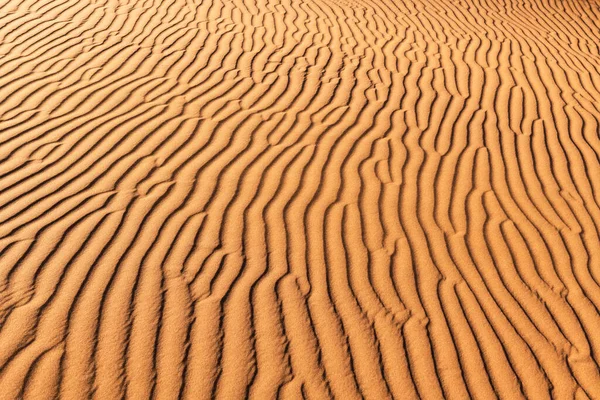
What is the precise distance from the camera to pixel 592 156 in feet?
16.1

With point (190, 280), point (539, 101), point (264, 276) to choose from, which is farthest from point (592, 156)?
point (190, 280)

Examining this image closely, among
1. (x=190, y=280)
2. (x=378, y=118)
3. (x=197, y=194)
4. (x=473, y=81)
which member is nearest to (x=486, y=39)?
(x=473, y=81)

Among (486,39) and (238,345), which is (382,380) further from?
(486,39)

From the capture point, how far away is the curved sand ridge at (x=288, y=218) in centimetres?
283

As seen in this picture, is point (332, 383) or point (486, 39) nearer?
point (332, 383)

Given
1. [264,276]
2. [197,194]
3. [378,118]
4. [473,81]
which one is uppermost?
[264,276]

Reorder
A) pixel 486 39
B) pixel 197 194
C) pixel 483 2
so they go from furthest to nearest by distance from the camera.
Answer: pixel 483 2 → pixel 486 39 → pixel 197 194

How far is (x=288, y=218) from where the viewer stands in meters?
3.83

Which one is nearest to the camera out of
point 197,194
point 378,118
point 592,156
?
point 197,194

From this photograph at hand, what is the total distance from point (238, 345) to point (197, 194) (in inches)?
53.8

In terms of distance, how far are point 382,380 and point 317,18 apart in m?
5.99

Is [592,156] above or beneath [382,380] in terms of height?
beneath

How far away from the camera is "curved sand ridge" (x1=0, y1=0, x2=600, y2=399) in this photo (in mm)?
2830

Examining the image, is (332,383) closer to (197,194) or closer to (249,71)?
(197,194)
